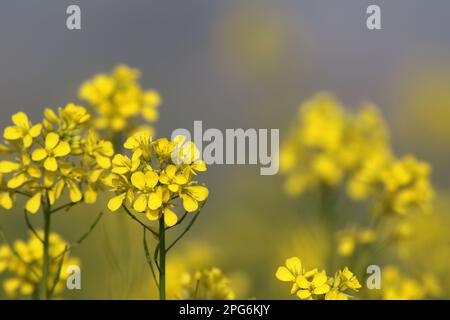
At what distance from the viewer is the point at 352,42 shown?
57.9ft

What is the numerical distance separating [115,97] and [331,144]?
4.67 ft

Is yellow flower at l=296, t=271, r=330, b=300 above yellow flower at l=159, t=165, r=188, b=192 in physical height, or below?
below

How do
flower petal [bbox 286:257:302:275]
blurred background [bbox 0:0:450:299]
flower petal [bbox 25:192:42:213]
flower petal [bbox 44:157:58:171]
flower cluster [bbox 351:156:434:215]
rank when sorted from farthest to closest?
blurred background [bbox 0:0:450:299]
flower cluster [bbox 351:156:434:215]
flower petal [bbox 25:192:42:213]
flower petal [bbox 44:157:58:171]
flower petal [bbox 286:257:302:275]

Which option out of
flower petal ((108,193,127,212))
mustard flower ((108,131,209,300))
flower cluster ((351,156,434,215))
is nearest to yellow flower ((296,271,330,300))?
mustard flower ((108,131,209,300))

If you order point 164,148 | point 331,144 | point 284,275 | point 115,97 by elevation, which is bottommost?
point 284,275

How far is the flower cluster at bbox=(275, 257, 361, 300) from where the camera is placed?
2.63 m

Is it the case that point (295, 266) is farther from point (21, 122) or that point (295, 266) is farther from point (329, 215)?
point (329, 215)

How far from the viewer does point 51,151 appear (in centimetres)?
298

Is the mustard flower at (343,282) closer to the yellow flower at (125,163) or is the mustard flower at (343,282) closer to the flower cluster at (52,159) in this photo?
the yellow flower at (125,163)

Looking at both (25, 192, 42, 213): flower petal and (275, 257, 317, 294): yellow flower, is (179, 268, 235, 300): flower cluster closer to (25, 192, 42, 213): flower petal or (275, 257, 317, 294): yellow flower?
(275, 257, 317, 294): yellow flower

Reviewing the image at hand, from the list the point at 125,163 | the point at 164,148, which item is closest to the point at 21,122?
the point at 125,163

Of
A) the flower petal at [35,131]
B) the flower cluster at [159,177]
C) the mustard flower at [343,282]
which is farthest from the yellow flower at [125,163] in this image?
the mustard flower at [343,282]

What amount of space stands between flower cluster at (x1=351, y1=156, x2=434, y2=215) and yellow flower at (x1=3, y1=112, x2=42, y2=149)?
6.40ft

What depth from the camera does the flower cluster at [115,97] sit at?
4059 mm
